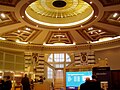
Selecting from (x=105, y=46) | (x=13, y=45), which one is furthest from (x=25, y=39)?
(x=105, y=46)

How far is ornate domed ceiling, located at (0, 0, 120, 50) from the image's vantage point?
34.4 feet

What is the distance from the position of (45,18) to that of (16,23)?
6.74ft

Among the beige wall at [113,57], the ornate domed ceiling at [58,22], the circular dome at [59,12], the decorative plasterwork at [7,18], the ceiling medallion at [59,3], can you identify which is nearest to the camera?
the ornate domed ceiling at [58,22]

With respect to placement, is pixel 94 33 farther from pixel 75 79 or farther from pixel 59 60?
pixel 75 79

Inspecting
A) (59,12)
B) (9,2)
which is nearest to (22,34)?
(59,12)

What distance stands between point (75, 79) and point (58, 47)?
1108 cm

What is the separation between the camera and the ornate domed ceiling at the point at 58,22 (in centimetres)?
1049

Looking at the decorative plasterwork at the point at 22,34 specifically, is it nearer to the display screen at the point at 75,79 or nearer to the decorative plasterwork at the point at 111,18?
the decorative plasterwork at the point at 111,18

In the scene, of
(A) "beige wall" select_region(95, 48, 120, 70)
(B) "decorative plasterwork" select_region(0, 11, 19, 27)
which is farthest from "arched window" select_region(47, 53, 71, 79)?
(B) "decorative plasterwork" select_region(0, 11, 19, 27)

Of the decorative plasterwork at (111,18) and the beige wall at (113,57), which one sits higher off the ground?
the decorative plasterwork at (111,18)

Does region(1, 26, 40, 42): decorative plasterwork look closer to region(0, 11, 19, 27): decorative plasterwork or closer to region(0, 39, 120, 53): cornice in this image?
region(0, 39, 120, 53): cornice

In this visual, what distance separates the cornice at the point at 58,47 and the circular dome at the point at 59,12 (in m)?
4.44

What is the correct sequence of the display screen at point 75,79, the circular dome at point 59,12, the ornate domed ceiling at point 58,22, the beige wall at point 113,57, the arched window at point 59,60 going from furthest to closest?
the arched window at point 59,60 → the beige wall at point 113,57 → the circular dome at point 59,12 → the ornate domed ceiling at point 58,22 → the display screen at point 75,79

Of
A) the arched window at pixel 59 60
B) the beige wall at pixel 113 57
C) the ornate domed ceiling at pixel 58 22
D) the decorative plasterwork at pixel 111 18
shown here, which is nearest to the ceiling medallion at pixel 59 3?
the ornate domed ceiling at pixel 58 22
